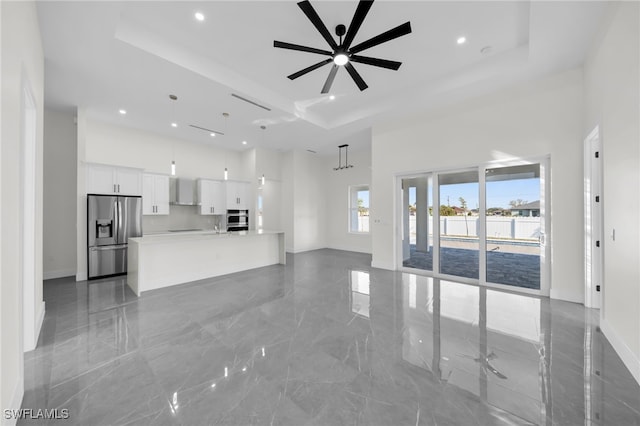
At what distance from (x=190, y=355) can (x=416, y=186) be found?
16.2 feet

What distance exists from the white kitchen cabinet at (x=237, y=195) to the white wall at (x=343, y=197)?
2.96 m

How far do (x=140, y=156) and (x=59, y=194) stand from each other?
5.65ft

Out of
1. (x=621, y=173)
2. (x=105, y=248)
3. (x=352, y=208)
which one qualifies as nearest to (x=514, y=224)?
(x=621, y=173)

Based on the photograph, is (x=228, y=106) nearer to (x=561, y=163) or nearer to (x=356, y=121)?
(x=356, y=121)

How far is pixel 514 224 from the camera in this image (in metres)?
4.12

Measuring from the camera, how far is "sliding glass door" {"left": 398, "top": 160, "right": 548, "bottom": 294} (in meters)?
3.96

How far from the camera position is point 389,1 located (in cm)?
270

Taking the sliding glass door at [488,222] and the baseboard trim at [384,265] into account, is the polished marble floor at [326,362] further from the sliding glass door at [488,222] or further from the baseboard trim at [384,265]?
the baseboard trim at [384,265]

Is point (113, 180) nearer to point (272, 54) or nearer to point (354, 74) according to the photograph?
point (272, 54)

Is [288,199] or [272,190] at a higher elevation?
[272,190]

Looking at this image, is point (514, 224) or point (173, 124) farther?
point (173, 124)

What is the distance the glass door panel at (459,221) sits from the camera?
4.52 m

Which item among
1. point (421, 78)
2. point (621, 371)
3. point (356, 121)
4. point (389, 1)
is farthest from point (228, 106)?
point (621, 371)

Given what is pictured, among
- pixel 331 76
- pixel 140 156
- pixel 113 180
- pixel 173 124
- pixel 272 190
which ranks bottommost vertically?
pixel 113 180
